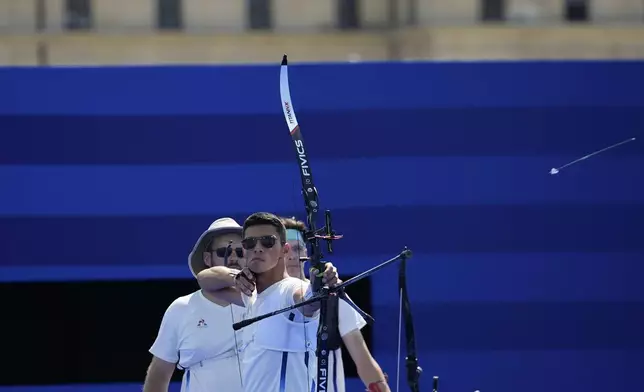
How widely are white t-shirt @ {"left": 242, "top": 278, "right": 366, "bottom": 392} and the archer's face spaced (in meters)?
0.11

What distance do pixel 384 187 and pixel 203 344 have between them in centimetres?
191

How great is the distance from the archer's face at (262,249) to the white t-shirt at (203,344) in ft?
1.73

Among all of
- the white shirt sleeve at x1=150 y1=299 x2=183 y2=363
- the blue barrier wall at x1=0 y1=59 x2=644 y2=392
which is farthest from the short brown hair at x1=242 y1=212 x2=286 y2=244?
the blue barrier wall at x1=0 y1=59 x2=644 y2=392

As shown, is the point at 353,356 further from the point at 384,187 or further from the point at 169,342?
the point at 384,187

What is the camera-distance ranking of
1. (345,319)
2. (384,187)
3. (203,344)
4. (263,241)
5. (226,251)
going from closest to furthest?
(345,319) < (263,241) < (203,344) < (226,251) < (384,187)

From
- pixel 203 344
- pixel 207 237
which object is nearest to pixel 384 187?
pixel 207 237

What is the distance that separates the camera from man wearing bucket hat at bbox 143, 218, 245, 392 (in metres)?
5.41

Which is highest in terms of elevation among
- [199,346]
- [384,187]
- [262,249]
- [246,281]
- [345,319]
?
[384,187]

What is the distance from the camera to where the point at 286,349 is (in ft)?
16.0

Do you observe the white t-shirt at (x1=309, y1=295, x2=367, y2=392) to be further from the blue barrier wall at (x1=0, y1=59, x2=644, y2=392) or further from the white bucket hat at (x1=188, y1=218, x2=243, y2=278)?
the blue barrier wall at (x1=0, y1=59, x2=644, y2=392)

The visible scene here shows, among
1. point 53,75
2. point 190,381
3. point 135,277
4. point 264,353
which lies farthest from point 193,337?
point 53,75

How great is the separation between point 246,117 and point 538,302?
1.77 metres

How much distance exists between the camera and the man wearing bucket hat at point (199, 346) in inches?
213

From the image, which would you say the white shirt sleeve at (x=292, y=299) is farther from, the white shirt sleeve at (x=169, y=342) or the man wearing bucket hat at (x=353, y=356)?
the white shirt sleeve at (x=169, y=342)
